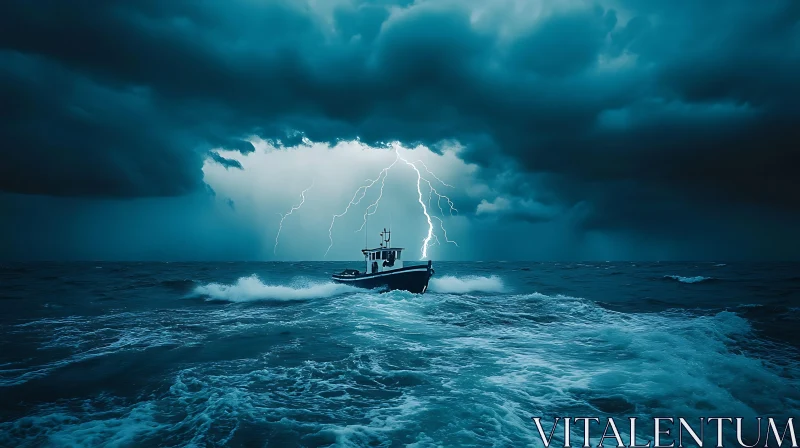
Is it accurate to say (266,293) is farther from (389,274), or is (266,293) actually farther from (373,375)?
(373,375)

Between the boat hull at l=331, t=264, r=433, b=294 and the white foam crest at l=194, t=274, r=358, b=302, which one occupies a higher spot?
the boat hull at l=331, t=264, r=433, b=294

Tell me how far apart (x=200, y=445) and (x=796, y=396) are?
1374cm

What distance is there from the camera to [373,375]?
999 cm

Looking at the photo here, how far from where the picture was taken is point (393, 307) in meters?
23.3

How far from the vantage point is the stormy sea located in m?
6.83

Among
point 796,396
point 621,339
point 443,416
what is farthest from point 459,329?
point 796,396

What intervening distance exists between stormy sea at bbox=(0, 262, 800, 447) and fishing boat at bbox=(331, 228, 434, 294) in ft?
34.9

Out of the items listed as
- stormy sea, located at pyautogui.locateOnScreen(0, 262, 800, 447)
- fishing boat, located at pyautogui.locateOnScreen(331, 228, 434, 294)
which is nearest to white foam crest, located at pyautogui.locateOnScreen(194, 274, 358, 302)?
fishing boat, located at pyautogui.locateOnScreen(331, 228, 434, 294)

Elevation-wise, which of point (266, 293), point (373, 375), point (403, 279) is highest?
point (403, 279)

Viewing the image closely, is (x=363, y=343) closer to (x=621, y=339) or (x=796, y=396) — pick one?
(x=621, y=339)

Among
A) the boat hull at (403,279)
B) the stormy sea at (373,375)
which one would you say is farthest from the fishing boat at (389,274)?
the stormy sea at (373,375)

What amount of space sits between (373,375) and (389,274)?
20.7 m

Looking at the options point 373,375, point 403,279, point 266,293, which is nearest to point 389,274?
point 403,279

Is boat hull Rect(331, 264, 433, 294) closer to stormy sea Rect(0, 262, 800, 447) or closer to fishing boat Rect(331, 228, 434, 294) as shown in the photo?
fishing boat Rect(331, 228, 434, 294)
